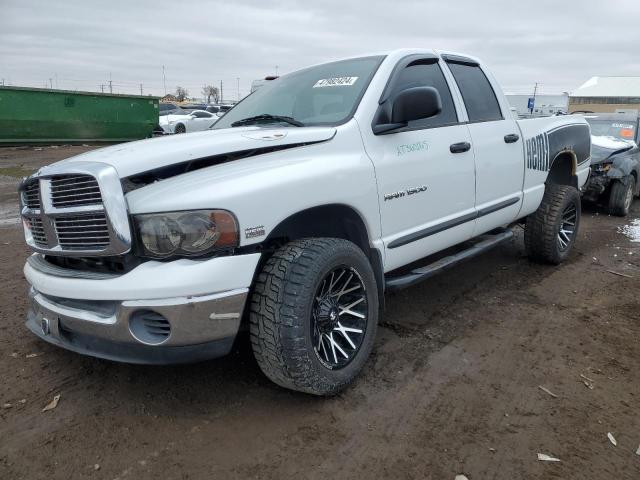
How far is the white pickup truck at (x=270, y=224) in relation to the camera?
2385mm

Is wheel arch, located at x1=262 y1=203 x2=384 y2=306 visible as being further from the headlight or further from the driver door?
the headlight

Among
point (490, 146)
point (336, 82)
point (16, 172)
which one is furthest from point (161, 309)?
point (16, 172)

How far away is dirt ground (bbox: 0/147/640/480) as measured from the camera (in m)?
2.36

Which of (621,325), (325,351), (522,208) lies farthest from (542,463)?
(522,208)

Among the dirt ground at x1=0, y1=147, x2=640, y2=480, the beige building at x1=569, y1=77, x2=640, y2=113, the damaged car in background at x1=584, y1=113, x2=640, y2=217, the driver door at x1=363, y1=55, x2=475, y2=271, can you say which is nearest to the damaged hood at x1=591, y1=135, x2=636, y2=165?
Result: the damaged car in background at x1=584, y1=113, x2=640, y2=217

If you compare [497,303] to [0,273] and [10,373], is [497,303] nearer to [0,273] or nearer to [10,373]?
[10,373]

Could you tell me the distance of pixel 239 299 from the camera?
8.04 feet

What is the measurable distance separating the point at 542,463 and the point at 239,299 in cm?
157

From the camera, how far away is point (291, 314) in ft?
8.28

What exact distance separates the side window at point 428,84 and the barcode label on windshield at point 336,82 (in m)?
0.29

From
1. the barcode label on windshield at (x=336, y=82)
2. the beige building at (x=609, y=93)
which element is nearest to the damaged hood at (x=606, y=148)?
the barcode label on windshield at (x=336, y=82)

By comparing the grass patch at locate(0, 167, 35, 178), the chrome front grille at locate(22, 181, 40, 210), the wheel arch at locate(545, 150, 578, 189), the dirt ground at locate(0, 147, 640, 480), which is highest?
the chrome front grille at locate(22, 181, 40, 210)

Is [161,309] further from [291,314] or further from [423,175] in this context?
[423,175]

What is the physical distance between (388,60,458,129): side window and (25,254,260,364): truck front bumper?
178 centimetres
